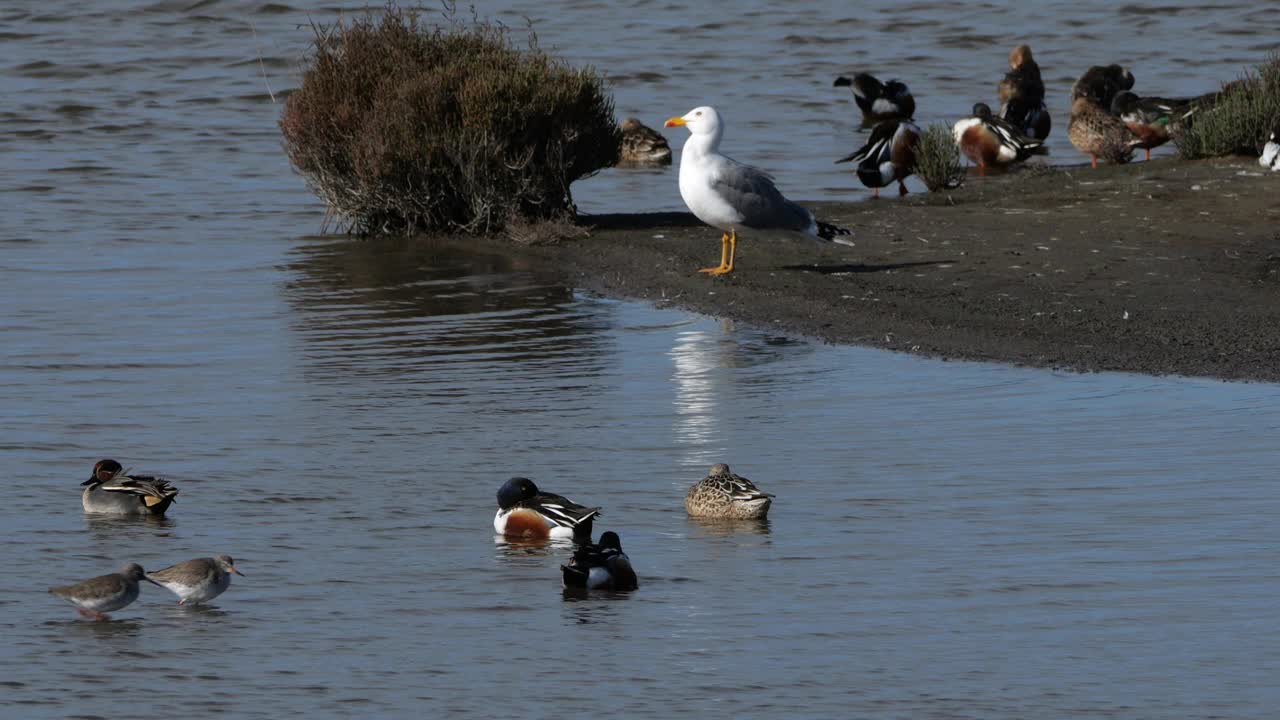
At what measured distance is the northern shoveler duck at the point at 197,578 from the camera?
316 inches

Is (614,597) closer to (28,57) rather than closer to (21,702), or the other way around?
(21,702)

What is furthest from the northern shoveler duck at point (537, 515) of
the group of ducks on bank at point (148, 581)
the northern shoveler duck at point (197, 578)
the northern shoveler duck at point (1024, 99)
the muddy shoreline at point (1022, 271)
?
the northern shoveler duck at point (1024, 99)

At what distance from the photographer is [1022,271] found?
53.2ft

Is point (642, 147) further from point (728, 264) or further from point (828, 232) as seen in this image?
point (828, 232)

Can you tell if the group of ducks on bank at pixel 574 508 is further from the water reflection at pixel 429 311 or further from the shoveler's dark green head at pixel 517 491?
the water reflection at pixel 429 311

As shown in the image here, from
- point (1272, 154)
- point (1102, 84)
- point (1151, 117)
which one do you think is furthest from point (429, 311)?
point (1102, 84)

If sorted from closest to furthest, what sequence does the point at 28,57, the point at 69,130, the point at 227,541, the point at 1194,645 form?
the point at 1194,645
the point at 227,541
the point at 69,130
the point at 28,57

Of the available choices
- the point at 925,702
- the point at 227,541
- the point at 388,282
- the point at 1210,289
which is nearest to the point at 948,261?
the point at 1210,289

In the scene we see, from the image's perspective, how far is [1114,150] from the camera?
23125 mm

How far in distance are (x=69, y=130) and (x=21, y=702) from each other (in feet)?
75.8

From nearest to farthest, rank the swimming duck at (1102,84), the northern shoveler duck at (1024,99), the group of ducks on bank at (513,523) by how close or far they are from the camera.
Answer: the group of ducks on bank at (513,523)
the northern shoveler duck at (1024,99)
the swimming duck at (1102,84)

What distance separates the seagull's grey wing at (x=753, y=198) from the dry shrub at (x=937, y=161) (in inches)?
209

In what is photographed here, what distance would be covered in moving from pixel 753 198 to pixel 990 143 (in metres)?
8.06

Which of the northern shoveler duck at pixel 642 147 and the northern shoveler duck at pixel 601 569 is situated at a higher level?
the northern shoveler duck at pixel 601 569
